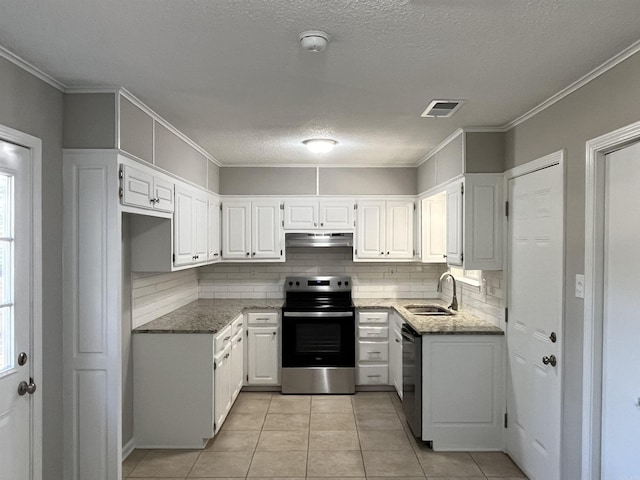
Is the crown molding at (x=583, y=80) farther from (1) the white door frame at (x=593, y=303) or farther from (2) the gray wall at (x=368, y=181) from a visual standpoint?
(2) the gray wall at (x=368, y=181)

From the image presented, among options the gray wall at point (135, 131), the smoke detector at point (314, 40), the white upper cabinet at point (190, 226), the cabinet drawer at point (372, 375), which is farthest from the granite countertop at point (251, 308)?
the smoke detector at point (314, 40)

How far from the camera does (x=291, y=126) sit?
3.33 meters

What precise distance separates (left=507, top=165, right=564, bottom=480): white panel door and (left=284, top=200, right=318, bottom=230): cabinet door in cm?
222

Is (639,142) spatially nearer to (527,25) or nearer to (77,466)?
(527,25)

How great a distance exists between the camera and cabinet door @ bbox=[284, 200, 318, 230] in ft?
16.4

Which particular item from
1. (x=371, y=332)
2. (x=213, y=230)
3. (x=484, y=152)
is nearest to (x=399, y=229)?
(x=371, y=332)

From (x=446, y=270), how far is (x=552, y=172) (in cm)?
258

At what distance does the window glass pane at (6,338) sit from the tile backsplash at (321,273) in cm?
318

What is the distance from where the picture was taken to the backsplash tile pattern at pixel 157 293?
11.5ft

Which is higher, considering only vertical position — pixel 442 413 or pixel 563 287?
pixel 563 287

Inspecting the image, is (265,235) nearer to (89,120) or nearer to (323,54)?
(89,120)

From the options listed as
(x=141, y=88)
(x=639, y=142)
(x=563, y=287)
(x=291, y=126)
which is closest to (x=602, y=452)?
(x=563, y=287)

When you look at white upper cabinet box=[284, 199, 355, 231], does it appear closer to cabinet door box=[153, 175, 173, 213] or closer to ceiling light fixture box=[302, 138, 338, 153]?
ceiling light fixture box=[302, 138, 338, 153]

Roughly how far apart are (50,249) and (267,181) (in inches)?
111
